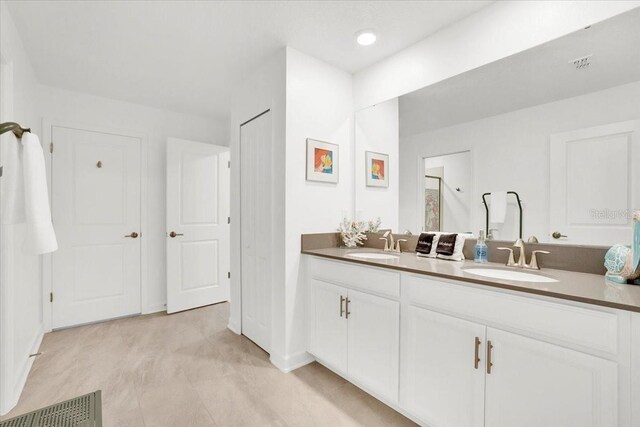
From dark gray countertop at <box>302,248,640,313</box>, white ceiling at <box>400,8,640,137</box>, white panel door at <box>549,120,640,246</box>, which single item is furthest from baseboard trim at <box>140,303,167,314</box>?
white panel door at <box>549,120,640,246</box>

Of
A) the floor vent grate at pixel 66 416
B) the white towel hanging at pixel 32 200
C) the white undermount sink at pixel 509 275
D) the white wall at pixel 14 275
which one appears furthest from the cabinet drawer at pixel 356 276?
the white wall at pixel 14 275

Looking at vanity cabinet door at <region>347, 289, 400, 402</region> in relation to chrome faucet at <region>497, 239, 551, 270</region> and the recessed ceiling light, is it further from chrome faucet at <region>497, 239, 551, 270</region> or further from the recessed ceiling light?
the recessed ceiling light

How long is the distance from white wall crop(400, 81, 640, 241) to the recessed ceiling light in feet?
2.66

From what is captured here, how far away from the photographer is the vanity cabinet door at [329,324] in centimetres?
197

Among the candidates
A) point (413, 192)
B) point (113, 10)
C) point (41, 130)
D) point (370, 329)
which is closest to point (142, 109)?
point (41, 130)

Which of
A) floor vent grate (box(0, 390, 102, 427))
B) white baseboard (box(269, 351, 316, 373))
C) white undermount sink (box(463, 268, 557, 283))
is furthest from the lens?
white baseboard (box(269, 351, 316, 373))

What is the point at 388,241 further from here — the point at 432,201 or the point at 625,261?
the point at 625,261

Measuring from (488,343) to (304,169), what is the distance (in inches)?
63.8

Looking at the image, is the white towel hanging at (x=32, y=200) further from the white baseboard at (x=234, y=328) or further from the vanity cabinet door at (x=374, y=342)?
the white baseboard at (x=234, y=328)

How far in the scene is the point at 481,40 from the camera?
1800 millimetres

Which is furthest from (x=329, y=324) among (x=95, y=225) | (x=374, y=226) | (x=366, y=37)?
(x=95, y=225)

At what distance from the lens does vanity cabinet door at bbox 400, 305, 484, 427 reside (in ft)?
4.27

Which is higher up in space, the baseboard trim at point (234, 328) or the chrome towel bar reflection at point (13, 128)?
the chrome towel bar reflection at point (13, 128)

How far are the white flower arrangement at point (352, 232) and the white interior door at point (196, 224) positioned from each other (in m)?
1.95
